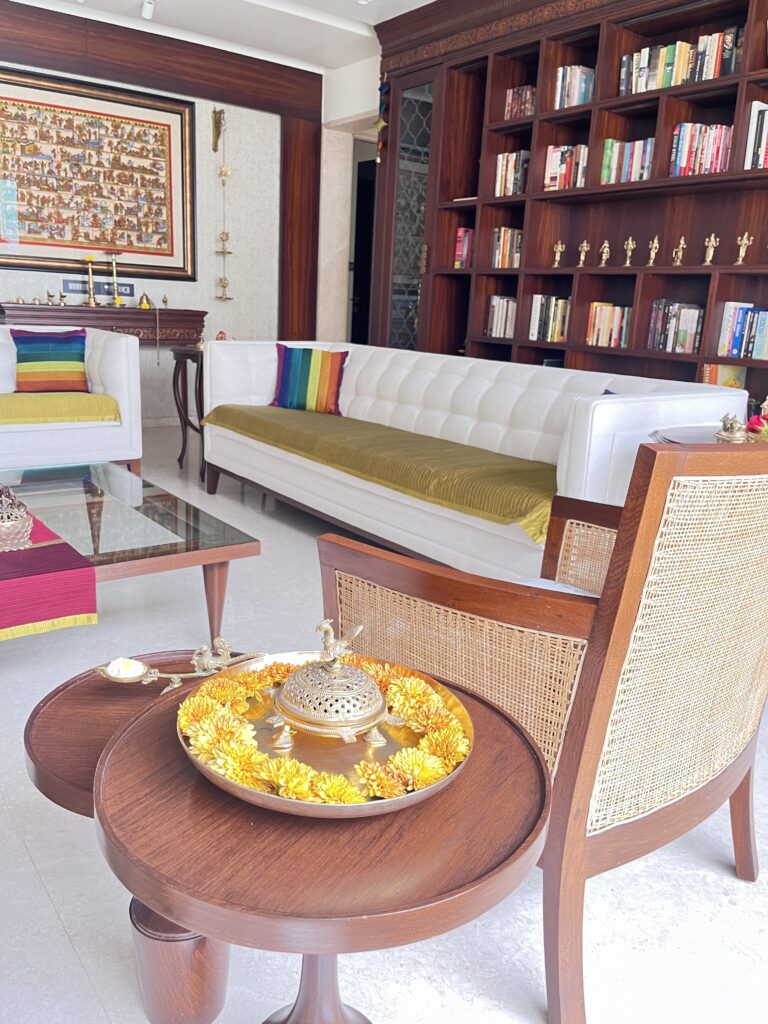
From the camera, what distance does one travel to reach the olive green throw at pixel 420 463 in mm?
2516

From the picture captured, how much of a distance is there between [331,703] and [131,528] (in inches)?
68.5

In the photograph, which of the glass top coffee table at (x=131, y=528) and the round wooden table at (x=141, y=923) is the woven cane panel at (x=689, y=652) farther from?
the glass top coffee table at (x=131, y=528)

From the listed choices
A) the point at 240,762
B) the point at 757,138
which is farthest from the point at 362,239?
the point at 240,762

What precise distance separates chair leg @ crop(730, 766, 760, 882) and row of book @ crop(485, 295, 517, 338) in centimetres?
353

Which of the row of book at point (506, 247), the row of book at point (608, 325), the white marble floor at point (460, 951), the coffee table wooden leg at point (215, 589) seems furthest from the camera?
the row of book at point (506, 247)

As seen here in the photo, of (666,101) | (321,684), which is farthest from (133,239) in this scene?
(321,684)

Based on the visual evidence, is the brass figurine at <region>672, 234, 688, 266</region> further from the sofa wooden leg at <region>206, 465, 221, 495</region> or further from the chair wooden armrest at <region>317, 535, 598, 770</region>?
the chair wooden armrest at <region>317, 535, 598, 770</region>

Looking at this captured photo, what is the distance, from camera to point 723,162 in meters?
3.59

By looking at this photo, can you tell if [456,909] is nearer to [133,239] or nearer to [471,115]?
[471,115]

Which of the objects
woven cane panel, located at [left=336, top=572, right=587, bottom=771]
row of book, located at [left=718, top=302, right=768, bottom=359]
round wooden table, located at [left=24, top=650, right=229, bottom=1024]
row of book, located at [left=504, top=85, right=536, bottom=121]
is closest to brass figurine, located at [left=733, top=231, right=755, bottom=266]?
row of book, located at [left=718, top=302, right=768, bottom=359]

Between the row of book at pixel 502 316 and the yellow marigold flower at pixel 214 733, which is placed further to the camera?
the row of book at pixel 502 316

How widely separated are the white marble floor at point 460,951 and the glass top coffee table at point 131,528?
59cm

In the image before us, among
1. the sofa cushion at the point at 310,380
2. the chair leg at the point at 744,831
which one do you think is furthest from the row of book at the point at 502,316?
the chair leg at the point at 744,831

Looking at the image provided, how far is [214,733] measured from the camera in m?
0.85
